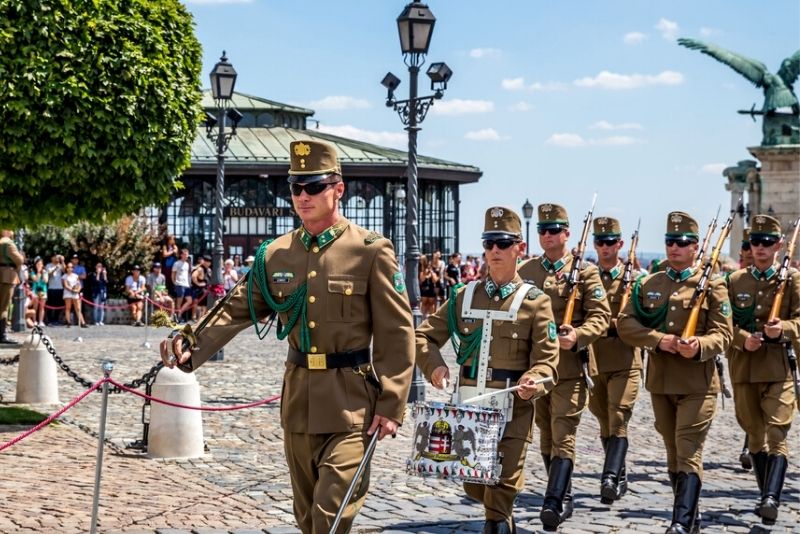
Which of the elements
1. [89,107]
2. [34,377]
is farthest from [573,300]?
[34,377]

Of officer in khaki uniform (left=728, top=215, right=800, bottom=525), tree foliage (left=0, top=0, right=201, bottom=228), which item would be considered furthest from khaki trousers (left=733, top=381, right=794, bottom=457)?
tree foliage (left=0, top=0, right=201, bottom=228)

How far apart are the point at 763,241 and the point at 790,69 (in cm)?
4679

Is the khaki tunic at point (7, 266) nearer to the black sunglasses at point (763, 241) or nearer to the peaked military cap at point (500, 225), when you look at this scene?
the black sunglasses at point (763, 241)

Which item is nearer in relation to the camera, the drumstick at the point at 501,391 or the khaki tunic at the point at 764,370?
the drumstick at the point at 501,391

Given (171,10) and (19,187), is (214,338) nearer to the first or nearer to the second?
(19,187)

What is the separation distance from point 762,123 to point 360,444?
5031cm

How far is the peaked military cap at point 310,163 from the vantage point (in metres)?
5.91

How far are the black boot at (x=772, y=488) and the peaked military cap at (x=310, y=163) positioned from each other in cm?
457

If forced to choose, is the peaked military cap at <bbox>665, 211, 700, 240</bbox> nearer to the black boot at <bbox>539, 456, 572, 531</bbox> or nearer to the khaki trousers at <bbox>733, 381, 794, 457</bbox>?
the khaki trousers at <bbox>733, 381, 794, 457</bbox>

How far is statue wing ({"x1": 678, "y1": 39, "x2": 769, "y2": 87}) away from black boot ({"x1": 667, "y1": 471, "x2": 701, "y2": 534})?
47.6 metres

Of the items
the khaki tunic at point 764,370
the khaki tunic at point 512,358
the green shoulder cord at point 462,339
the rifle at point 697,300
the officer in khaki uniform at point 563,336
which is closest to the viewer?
the khaki tunic at point 512,358

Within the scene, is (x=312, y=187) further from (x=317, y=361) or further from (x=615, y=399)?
(x=615, y=399)

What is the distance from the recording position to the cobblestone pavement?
27.6 ft

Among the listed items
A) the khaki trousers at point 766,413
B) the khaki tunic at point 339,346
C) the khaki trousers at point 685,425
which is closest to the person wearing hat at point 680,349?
the khaki trousers at point 685,425
